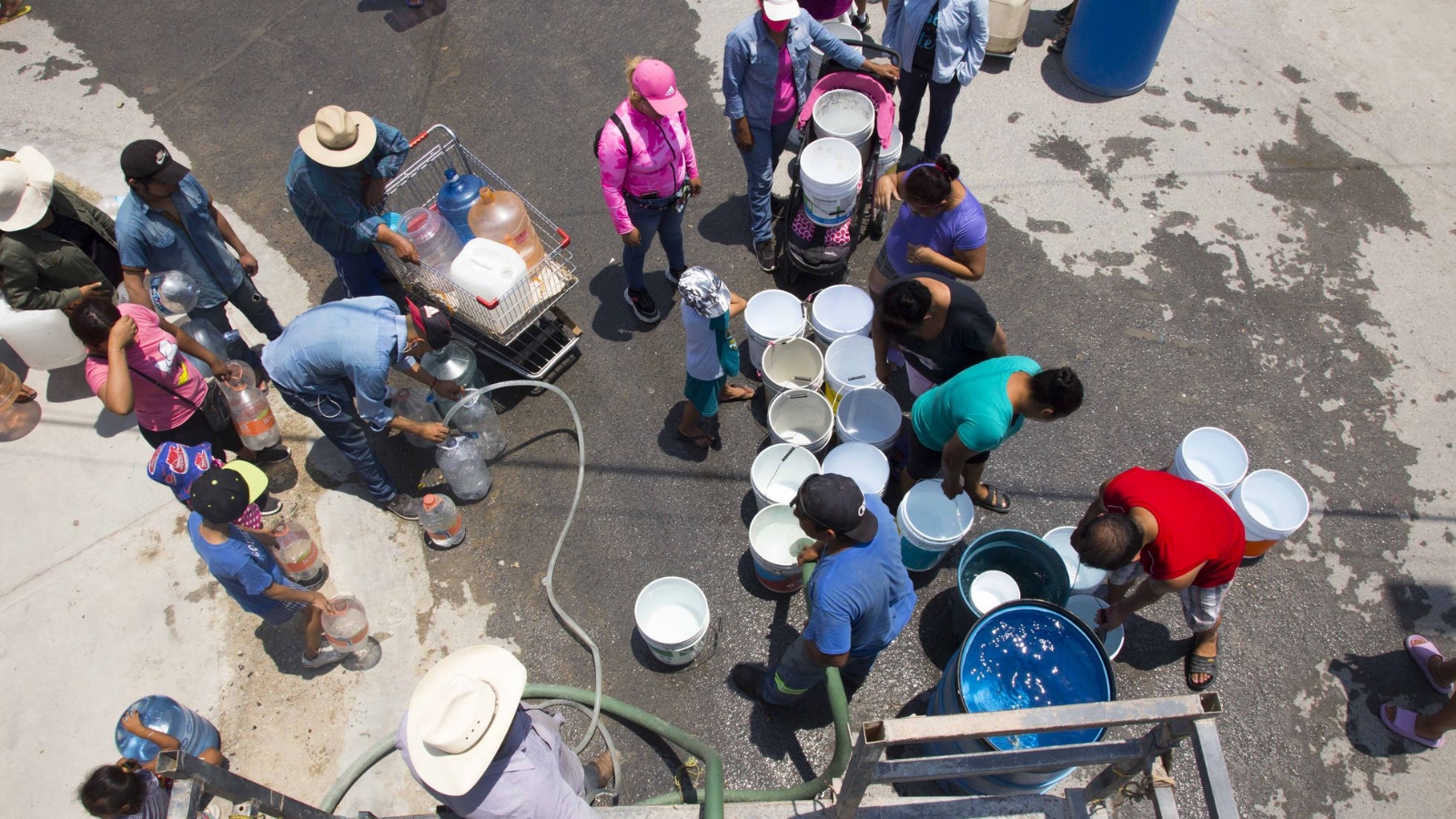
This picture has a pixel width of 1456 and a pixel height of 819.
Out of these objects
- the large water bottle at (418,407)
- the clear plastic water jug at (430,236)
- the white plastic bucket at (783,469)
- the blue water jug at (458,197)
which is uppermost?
the blue water jug at (458,197)

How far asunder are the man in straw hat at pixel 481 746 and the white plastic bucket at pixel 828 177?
3.79m

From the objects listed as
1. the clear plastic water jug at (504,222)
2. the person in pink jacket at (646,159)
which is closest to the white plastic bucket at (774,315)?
the person in pink jacket at (646,159)

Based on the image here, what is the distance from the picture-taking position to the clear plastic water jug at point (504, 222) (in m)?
5.02

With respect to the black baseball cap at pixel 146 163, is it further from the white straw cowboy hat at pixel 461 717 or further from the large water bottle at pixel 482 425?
the white straw cowboy hat at pixel 461 717

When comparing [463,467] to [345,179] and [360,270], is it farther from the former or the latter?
[345,179]

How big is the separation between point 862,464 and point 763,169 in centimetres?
261

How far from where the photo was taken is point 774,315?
5.39 metres

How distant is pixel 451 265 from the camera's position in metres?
4.66

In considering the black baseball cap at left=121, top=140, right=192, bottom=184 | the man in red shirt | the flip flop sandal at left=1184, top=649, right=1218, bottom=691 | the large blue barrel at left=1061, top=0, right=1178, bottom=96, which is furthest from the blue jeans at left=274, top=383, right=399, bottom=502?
the large blue barrel at left=1061, top=0, right=1178, bottom=96

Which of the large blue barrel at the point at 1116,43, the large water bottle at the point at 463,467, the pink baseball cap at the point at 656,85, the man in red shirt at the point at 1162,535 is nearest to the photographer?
the man in red shirt at the point at 1162,535

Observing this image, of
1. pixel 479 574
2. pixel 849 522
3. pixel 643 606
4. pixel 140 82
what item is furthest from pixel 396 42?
pixel 849 522

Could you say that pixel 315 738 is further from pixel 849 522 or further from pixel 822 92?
pixel 822 92

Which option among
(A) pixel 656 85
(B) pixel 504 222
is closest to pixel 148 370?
(B) pixel 504 222

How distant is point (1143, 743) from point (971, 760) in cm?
62
